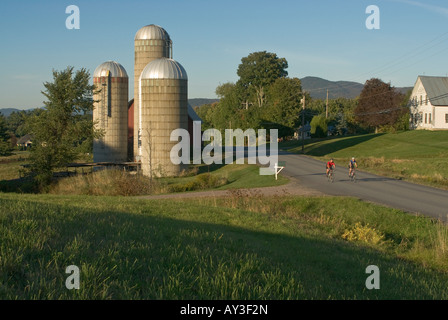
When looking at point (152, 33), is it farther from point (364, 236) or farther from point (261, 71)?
point (261, 71)

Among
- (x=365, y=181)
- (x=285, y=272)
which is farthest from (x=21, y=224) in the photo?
(x=365, y=181)

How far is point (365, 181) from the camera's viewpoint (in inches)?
1208

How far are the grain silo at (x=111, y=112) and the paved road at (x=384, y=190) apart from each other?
25.5 m

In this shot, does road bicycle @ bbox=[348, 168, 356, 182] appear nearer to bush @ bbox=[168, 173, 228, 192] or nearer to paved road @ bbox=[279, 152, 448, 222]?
paved road @ bbox=[279, 152, 448, 222]

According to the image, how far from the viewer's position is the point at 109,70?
55.4m

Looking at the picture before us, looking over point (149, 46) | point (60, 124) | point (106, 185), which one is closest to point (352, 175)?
point (106, 185)

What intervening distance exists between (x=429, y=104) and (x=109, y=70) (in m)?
52.8

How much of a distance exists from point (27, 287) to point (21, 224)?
2887mm

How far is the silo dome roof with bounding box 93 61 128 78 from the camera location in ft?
181

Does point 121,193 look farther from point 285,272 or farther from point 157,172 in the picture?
point 285,272

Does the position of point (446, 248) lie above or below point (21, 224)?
below

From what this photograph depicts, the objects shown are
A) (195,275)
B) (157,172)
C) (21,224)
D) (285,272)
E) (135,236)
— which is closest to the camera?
(195,275)

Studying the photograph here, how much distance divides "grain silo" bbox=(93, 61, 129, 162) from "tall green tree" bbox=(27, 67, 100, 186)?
1646 cm

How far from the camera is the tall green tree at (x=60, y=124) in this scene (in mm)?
35438
